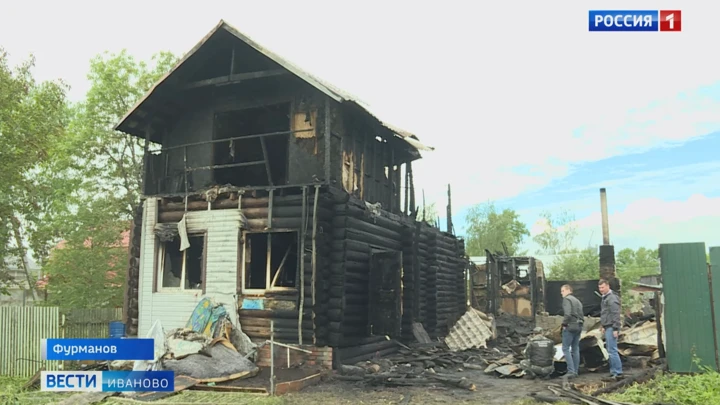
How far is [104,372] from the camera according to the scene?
9.35 m

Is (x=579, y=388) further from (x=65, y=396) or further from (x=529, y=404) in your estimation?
(x=65, y=396)

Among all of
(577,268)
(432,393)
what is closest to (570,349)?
(432,393)

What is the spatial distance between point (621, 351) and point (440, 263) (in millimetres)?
9118

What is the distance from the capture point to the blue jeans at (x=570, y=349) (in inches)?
445

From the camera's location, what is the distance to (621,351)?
13.2 metres

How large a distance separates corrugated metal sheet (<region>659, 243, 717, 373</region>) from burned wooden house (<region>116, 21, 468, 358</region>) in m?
6.09

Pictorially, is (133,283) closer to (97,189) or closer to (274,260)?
(274,260)

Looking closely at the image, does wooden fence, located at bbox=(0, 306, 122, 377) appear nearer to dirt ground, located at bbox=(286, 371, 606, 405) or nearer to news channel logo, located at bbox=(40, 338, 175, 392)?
news channel logo, located at bbox=(40, 338, 175, 392)

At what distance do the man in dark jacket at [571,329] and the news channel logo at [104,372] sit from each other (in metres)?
7.38

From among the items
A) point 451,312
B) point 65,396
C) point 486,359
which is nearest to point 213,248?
point 65,396

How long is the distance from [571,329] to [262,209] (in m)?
7.18

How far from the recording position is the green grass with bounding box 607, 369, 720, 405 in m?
8.52

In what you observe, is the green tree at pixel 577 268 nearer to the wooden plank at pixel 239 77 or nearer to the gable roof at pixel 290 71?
the gable roof at pixel 290 71
